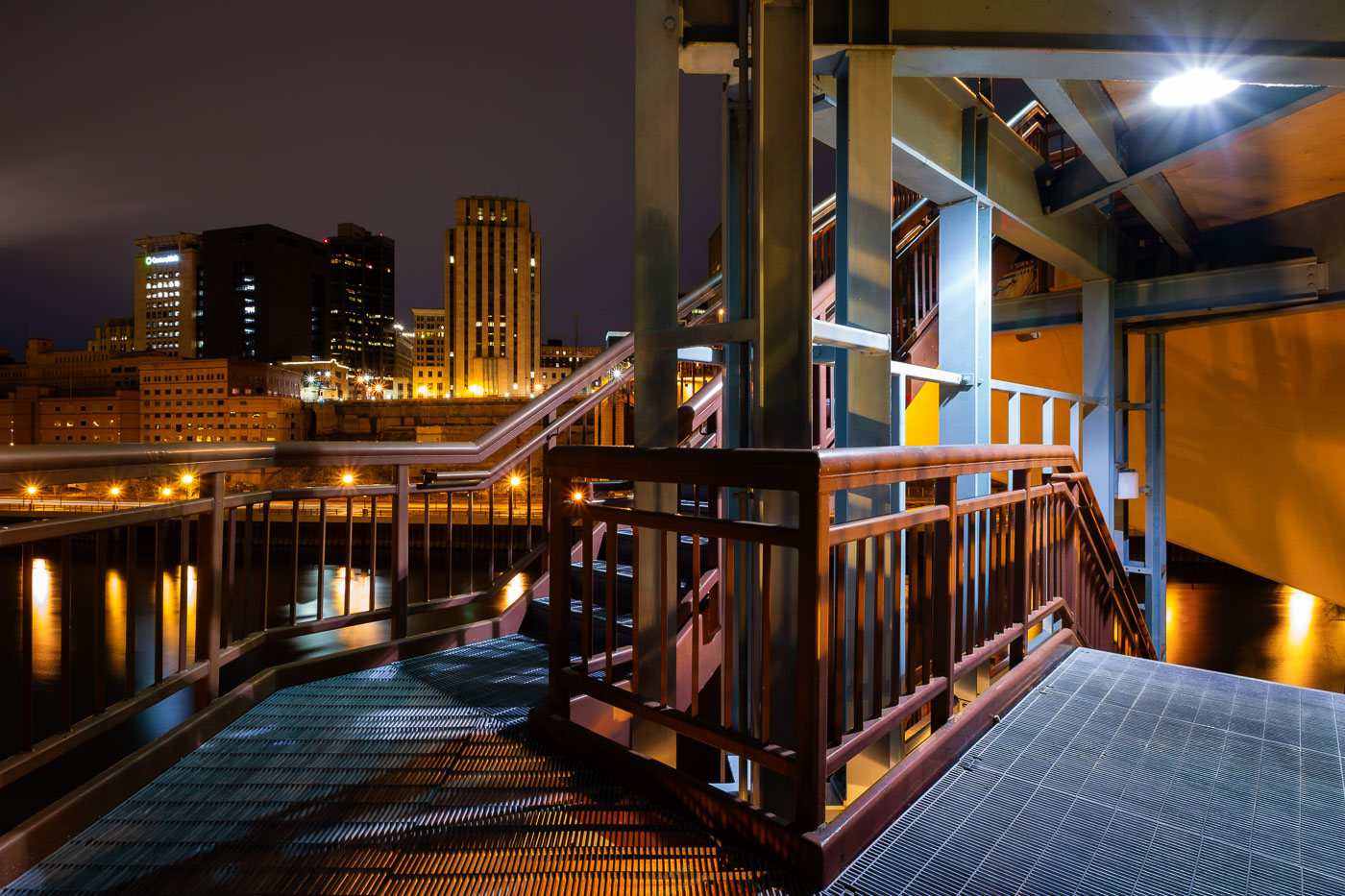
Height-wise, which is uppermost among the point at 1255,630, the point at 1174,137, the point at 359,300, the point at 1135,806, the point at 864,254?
the point at 359,300

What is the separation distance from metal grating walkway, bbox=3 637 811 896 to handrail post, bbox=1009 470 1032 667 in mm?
2046

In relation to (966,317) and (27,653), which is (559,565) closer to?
(27,653)

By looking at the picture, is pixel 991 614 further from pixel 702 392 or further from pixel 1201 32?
pixel 1201 32

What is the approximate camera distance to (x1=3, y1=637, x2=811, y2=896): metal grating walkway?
6.12ft

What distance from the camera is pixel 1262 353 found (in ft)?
28.8

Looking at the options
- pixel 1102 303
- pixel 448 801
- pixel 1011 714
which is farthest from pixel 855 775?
pixel 1102 303

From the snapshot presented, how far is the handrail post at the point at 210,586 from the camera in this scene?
9.04ft

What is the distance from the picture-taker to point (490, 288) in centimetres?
10200

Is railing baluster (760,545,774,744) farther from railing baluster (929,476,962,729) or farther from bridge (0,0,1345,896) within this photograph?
railing baluster (929,476,962,729)

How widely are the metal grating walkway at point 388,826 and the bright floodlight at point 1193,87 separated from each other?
4.36m

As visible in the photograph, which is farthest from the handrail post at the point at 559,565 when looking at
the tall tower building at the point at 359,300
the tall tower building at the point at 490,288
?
the tall tower building at the point at 359,300

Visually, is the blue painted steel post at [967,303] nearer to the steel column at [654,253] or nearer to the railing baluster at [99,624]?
the steel column at [654,253]

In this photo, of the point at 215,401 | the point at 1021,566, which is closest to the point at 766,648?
the point at 1021,566

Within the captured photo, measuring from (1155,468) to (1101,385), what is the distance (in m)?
1.74
